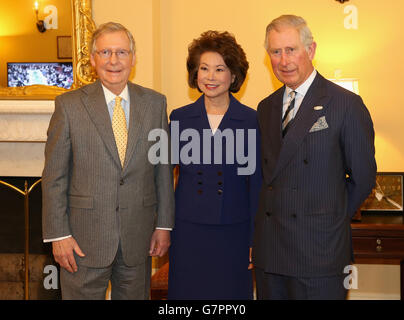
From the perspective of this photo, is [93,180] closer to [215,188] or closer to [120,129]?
[120,129]

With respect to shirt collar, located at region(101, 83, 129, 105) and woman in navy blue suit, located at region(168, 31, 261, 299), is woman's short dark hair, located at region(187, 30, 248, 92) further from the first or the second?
shirt collar, located at region(101, 83, 129, 105)

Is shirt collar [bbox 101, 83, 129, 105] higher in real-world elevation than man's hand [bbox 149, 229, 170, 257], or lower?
higher

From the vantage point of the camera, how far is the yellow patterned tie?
2.24 meters

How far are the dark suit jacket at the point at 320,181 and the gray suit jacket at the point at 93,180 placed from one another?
0.62 meters

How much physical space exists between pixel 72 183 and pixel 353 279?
2.52m

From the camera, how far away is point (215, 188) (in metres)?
2.50

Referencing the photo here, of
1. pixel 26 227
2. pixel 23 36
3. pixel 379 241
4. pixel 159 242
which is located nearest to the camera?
pixel 159 242

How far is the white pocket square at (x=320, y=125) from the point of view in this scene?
2.04 meters

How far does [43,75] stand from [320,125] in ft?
7.05

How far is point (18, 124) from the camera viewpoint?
349 centimetres

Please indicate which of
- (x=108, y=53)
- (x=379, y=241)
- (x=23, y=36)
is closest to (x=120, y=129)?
(x=108, y=53)

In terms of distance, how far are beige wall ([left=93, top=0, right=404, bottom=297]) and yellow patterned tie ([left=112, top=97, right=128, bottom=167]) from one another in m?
1.32

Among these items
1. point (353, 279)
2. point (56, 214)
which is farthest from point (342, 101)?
point (353, 279)

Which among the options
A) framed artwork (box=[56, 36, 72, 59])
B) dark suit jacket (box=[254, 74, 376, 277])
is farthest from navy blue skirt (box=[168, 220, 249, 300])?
framed artwork (box=[56, 36, 72, 59])
